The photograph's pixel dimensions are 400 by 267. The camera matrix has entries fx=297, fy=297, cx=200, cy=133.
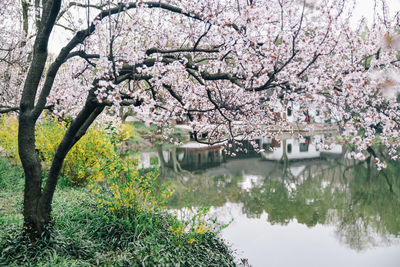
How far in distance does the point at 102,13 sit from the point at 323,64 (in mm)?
3820

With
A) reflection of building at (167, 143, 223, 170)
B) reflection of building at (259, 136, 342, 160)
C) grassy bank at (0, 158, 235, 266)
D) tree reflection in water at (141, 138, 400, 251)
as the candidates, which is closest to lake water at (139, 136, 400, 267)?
tree reflection in water at (141, 138, 400, 251)

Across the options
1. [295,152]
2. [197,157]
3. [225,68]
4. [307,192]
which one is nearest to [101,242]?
[225,68]

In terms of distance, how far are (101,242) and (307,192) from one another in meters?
10.4

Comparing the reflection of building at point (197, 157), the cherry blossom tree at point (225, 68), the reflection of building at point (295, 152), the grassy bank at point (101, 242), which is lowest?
the reflection of building at point (295, 152)

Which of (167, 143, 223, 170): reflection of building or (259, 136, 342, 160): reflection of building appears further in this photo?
(259, 136, 342, 160): reflection of building

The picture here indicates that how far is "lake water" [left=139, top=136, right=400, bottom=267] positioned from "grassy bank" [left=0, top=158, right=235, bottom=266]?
124 cm

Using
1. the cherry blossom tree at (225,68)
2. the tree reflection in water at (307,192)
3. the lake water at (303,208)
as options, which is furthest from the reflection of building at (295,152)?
the cherry blossom tree at (225,68)

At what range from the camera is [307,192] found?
43.2 feet

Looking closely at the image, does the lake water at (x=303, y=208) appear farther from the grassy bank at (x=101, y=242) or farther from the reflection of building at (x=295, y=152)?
the reflection of building at (x=295, y=152)

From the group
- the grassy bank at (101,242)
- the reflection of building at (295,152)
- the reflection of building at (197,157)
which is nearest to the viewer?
the grassy bank at (101,242)

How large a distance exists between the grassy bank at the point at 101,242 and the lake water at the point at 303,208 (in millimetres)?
1244

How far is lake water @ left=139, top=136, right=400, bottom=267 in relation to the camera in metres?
8.05

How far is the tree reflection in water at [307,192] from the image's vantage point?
9.73 meters

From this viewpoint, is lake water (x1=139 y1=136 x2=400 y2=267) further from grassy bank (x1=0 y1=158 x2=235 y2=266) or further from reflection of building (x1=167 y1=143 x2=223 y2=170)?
grassy bank (x1=0 y1=158 x2=235 y2=266)
